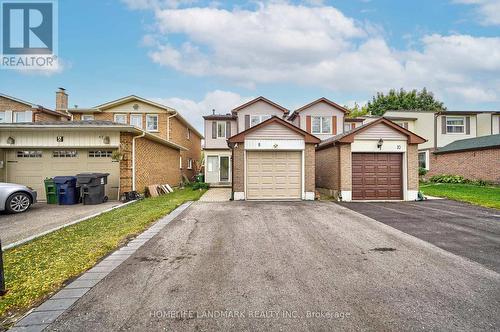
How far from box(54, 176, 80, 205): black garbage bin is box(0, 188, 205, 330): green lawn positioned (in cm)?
417

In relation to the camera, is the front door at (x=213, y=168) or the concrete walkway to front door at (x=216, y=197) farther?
the front door at (x=213, y=168)

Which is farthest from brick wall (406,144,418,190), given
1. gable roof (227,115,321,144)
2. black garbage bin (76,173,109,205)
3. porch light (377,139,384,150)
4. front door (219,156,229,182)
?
black garbage bin (76,173,109,205)

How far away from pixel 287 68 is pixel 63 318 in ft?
73.2

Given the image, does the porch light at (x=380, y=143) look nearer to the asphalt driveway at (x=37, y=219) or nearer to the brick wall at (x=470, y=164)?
the brick wall at (x=470, y=164)

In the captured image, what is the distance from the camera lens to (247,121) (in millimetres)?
19781

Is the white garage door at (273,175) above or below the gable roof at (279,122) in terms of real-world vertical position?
below

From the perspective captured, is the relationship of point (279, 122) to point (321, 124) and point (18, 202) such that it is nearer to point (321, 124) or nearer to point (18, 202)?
point (321, 124)

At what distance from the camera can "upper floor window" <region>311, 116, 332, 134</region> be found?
64.4 ft

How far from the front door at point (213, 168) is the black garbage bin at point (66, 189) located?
1047cm

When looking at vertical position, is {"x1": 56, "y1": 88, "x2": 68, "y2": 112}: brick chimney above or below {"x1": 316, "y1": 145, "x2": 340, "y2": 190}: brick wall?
above

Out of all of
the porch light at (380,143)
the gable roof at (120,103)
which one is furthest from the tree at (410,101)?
the gable roof at (120,103)

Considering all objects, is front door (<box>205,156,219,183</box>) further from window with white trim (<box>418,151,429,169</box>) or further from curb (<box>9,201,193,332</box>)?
window with white trim (<box>418,151,429,169</box>)

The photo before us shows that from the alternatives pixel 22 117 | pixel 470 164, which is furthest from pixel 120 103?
pixel 470 164

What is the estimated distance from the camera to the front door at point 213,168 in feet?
66.6
